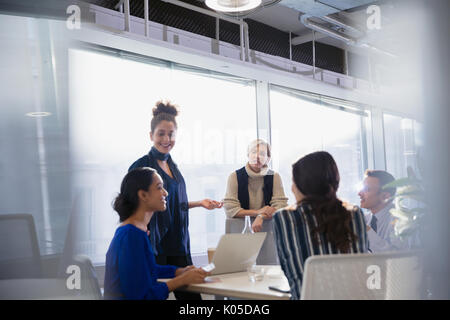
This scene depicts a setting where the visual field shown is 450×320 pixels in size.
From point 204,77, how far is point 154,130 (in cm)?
300

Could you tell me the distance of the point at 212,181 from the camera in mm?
6242

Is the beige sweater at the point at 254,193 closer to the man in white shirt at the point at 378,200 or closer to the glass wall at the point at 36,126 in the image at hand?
the man in white shirt at the point at 378,200

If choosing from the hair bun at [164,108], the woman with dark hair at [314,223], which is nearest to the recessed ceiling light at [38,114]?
the hair bun at [164,108]

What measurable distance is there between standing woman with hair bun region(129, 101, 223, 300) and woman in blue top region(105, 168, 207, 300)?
75 centimetres

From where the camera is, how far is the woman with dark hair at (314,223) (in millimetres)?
1794

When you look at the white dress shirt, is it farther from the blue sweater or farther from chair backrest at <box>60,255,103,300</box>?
chair backrest at <box>60,255,103,300</box>

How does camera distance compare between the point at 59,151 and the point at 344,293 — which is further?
the point at 59,151

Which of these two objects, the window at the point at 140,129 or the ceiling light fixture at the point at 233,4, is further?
the window at the point at 140,129

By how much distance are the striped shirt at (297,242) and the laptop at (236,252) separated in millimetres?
362

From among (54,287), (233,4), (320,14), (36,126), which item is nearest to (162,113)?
(233,4)

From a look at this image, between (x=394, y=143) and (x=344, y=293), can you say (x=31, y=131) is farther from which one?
(x=394, y=143)

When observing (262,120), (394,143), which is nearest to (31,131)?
(262,120)
